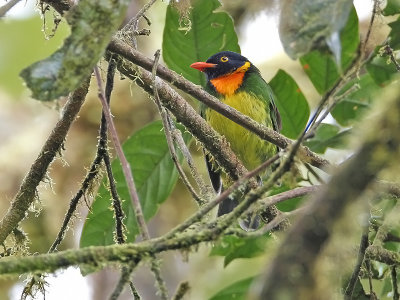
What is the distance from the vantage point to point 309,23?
57.5 inches

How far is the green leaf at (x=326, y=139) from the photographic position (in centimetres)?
297

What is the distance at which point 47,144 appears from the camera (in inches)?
93.4

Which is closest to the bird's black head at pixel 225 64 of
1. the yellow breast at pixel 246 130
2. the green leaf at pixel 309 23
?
the yellow breast at pixel 246 130

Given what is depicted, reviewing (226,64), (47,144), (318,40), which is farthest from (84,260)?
(226,64)

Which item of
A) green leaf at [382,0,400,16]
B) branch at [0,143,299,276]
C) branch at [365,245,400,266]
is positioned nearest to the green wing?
green leaf at [382,0,400,16]

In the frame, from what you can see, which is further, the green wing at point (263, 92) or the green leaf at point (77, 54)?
the green wing at point (263, 92)

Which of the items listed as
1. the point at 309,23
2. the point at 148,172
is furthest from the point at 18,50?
the point at 309,23

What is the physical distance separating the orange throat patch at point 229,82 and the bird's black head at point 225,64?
0.06 ft

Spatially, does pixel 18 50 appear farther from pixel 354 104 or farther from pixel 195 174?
pixel 195 174

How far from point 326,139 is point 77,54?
1834 millimetres

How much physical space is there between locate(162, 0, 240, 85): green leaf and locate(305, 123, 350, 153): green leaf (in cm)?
50

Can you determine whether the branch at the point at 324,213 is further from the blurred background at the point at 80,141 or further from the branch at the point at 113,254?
the blurred background at the point at 80,141

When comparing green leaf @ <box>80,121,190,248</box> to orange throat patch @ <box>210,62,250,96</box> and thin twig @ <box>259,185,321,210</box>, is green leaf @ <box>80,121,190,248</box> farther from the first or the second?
thin twig @ <box>259,185,321,210</box>

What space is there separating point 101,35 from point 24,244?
43.8 inches
